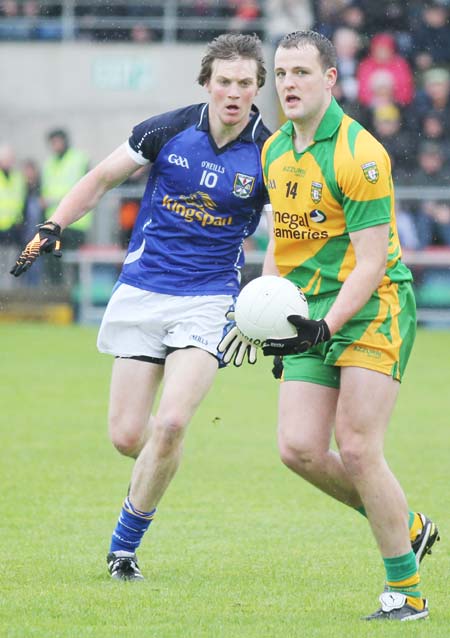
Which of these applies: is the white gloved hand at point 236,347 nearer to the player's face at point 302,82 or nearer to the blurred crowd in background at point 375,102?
the player's face at point 302,82

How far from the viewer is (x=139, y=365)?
22.0 feet

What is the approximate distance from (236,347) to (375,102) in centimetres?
1387

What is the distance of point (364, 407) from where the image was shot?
18.0 ft

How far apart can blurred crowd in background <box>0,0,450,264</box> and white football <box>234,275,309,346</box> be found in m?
13.2

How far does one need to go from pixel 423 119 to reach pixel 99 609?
1481cm

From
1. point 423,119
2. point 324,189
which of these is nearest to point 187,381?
point 324,189

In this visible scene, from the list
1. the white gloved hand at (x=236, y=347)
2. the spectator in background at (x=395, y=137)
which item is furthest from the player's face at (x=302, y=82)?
the spectator in background at (x=395, y=137)

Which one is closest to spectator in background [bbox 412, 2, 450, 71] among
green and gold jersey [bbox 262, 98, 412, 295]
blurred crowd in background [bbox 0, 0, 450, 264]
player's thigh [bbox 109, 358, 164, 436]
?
blurred crowd in background [bbox 0, 0, 450, 264]

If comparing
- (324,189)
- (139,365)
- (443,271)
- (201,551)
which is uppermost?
(324,189)

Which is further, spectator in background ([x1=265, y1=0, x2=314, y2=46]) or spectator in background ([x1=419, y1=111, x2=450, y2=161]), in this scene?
spectator in background ([x1=265, y1=0, x2=314, y2=46])

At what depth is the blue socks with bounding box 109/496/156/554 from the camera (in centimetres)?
648

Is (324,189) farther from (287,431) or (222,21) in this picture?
(222,21)

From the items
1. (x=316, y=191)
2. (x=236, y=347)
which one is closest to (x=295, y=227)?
(x=316, y=191)

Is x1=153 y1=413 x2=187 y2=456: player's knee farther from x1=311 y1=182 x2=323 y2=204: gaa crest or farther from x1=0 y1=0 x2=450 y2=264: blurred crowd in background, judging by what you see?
x1=0 y1=0 x2=450 y2=264: blurred crowd in background
